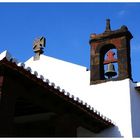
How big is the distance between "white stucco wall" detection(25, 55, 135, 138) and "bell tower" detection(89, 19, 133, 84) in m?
0.27

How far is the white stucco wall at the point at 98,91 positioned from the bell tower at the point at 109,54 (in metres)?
0.27

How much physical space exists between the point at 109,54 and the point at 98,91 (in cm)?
139

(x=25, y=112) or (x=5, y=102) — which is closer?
(x=5, y=102)

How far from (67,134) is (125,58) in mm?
3659

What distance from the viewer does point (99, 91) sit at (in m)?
10.4

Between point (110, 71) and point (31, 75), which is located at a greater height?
point (110, 71)

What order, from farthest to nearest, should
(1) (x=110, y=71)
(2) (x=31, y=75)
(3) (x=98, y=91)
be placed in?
1. (1) (x=110, y=71)
2. (3) (x=98, y=91)
3. (2) (x=31, y=75)

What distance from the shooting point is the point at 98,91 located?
408 inches

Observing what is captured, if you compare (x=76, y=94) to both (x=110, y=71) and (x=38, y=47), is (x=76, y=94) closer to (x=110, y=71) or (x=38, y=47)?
(x=110, y=71)

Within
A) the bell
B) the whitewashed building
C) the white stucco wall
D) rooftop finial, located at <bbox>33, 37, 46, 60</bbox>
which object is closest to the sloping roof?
the whitewashed building

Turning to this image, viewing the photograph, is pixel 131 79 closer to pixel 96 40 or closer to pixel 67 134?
pixel 96 40

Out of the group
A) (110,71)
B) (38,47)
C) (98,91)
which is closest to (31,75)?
(98,91)

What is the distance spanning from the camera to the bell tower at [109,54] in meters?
10.5

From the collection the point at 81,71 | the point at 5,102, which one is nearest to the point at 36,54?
the point at 81,71
